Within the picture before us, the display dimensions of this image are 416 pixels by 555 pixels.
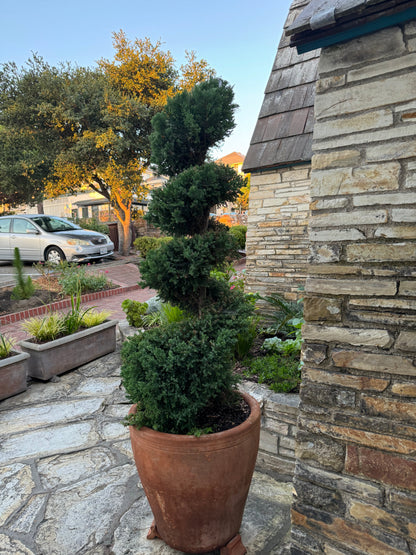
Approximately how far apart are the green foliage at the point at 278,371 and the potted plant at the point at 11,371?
7.55 feet

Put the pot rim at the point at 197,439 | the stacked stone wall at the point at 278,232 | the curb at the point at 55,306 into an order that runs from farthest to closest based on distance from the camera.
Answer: the curb at the point at 55,306 < the stacked stone wall at the point at 278,232 < the pot rim at the point at 197,439

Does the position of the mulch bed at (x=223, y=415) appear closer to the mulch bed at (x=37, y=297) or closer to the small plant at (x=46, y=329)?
the small plant at (x=46, y=329)

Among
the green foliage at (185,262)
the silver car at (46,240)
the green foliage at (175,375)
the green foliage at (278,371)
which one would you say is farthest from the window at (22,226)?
the green foliage at (175,375)

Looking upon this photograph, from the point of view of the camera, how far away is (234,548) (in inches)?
69.1

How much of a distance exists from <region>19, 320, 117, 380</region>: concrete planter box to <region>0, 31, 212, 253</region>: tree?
791 centimetres

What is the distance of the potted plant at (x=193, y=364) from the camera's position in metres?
1.62

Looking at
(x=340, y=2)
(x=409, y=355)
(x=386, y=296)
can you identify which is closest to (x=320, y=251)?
(x=386, y=296)

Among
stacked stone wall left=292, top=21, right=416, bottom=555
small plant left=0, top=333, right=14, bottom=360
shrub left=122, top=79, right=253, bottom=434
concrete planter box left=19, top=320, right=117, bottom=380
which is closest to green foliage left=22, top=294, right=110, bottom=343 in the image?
concrete planter box left=19, top=320, right=117, bottom=380

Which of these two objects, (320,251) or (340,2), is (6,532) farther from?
(340,2)

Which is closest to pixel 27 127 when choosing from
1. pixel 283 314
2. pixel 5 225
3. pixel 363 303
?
pixel 5 225

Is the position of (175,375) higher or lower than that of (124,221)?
lower

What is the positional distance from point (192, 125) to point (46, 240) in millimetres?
8444

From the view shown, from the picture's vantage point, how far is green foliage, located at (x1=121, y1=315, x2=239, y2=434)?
1.65m

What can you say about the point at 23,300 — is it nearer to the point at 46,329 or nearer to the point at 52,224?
the point at 46,329
